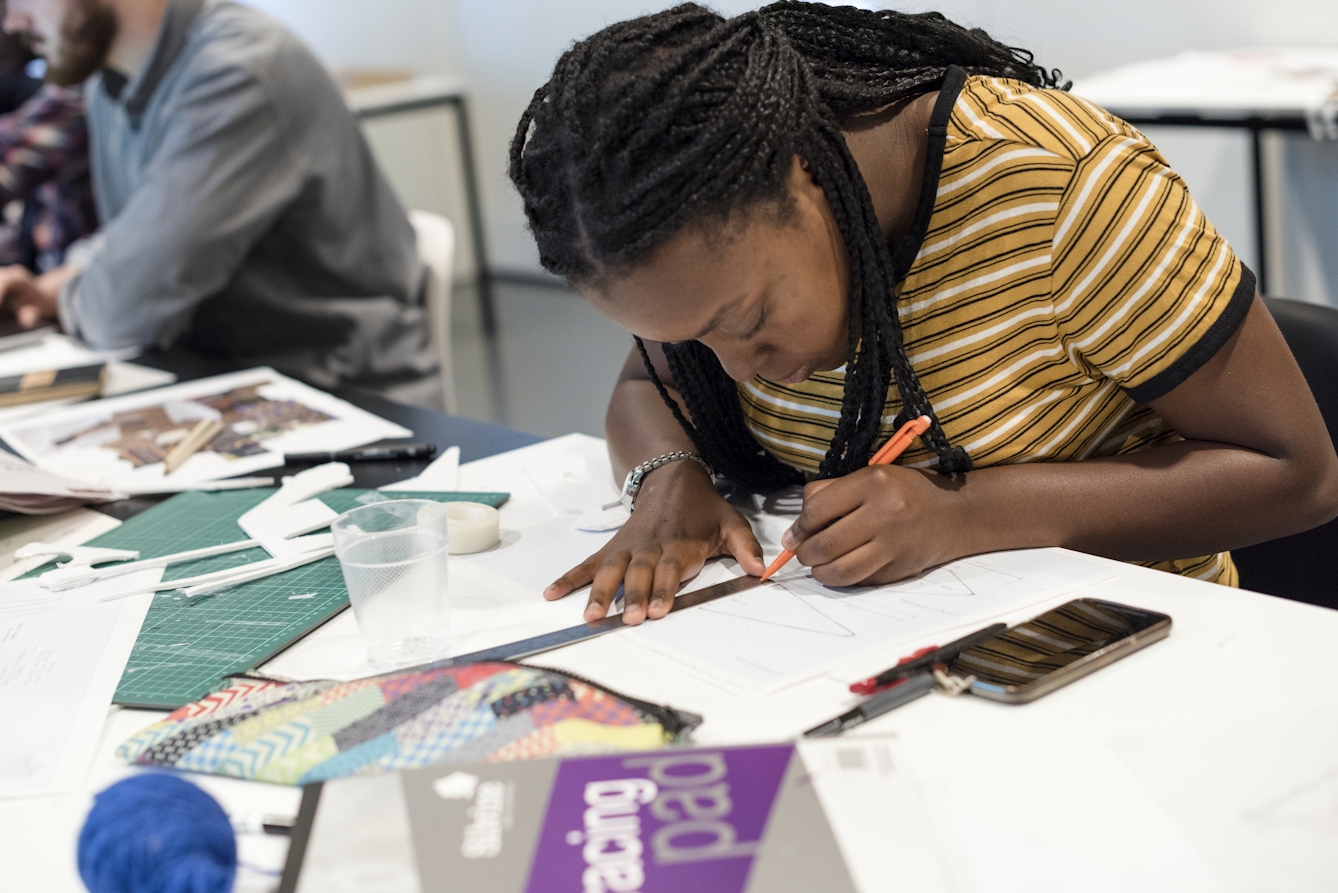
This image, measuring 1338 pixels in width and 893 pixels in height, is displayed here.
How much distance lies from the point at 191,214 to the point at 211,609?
4.19ft

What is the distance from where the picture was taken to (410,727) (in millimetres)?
787

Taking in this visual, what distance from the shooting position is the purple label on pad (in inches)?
24.0

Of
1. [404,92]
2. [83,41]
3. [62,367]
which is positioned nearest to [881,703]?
[62,367]

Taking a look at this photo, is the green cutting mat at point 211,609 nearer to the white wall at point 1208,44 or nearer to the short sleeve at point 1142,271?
the short sleeve at point 1142,271

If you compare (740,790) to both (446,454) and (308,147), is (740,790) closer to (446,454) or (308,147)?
(446,454)

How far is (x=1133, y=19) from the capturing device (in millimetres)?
3365

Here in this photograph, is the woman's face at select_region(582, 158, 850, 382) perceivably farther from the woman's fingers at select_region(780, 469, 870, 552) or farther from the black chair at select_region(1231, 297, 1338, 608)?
the black chair at select_region(1231, 297, 1338, 608)

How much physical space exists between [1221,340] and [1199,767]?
0.39 meters

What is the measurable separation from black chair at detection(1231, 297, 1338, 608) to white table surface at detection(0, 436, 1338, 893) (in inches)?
14.1

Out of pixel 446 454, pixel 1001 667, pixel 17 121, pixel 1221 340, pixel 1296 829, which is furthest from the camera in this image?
pixel 17 121

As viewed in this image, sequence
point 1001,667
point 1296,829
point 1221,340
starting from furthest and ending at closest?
point 1221,340 < point 1001,667 < point 1296,829

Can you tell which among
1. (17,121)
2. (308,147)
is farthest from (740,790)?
(17,121)

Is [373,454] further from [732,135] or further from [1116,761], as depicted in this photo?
[1116,761]

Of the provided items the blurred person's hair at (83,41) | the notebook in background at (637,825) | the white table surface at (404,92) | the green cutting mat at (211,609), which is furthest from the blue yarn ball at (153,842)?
the white table surface at (404,92)
